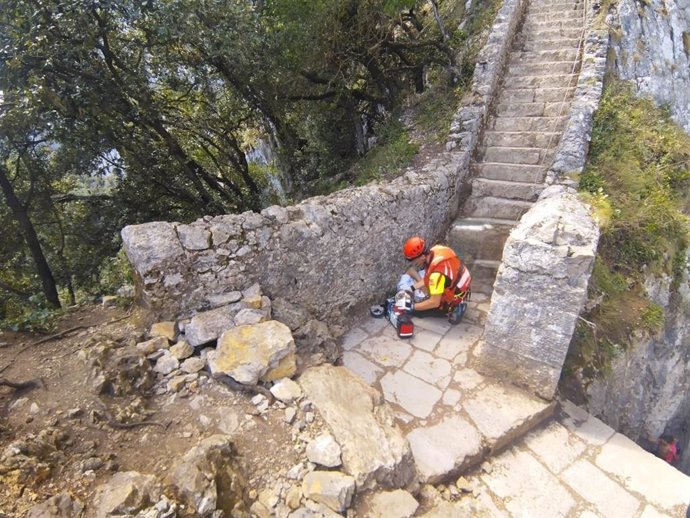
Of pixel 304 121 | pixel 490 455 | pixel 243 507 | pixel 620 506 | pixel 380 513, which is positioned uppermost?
pixel 304 121

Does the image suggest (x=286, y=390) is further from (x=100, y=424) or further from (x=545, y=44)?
(x=545, y=44)

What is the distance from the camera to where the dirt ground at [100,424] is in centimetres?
239

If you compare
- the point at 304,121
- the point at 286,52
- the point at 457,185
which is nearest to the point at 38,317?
the point at 286,52

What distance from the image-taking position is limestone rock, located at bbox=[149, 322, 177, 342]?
353 cm

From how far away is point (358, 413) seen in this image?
324 centimetres

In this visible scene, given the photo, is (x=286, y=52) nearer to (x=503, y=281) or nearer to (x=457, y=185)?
(x=457, y=185)

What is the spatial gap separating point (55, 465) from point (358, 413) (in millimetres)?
2147

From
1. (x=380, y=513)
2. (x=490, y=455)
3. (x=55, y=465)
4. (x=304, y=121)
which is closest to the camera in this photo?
(x=55, y=465)

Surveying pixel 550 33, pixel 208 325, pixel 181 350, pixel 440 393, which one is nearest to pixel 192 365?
pixel 181 350

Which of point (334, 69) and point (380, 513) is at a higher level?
point (334, 69)

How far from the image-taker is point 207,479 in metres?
2.43

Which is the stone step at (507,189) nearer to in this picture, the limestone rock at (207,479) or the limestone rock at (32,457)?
the limestone rock at (207,479)

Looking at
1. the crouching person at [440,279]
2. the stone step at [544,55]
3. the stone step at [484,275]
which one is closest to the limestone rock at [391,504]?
the crouching person at [440,279]

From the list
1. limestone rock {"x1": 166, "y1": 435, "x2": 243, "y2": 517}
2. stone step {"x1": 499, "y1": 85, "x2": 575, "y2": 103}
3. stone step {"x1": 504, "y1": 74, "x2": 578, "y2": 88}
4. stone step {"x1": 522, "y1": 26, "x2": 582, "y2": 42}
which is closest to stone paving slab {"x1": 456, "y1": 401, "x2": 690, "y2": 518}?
limestone rock {"x1": 166, "y1": 435, "x2": 243, "y2": 517}
